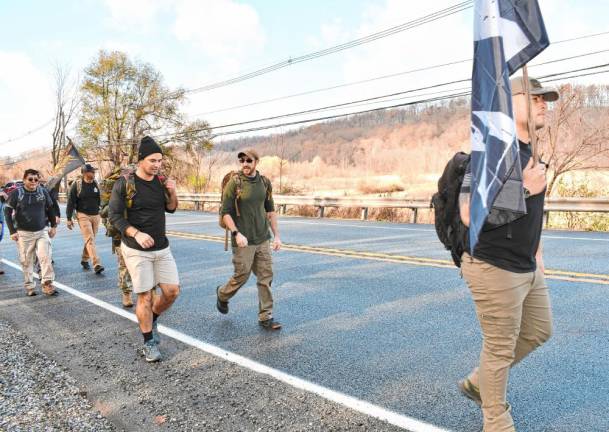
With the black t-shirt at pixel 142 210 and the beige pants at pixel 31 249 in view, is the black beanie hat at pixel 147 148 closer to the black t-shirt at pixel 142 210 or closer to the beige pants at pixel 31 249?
the black t-shirt at pixel 142 210

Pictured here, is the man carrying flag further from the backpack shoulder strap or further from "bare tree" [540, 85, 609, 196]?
"bare tree" [540, 85, 609, 196]

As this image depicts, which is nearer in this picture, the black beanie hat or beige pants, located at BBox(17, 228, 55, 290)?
the black beanie hat

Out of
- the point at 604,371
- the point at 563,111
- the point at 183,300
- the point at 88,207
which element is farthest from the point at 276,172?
the point at 604,371

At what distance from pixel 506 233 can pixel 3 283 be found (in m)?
8.29

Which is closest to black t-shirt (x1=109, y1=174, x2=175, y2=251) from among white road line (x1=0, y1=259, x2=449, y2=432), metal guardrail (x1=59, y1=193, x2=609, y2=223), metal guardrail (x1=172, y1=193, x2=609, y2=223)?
white road line (x1=0, y1=259, x2=449, y2=432)

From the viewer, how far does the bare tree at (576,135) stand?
17.3 m

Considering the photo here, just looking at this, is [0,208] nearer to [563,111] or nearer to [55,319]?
[55,319]

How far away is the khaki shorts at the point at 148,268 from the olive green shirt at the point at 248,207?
2.45 ft

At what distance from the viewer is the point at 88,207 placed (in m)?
8.93

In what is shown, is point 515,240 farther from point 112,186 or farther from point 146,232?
point 112,186

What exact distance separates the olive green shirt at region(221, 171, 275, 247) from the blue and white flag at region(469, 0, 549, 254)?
2.97m

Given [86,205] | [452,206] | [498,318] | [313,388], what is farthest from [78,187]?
[498,318]

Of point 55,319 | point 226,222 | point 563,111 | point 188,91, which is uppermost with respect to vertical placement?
point 188,91

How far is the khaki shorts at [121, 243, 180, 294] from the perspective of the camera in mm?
4383
